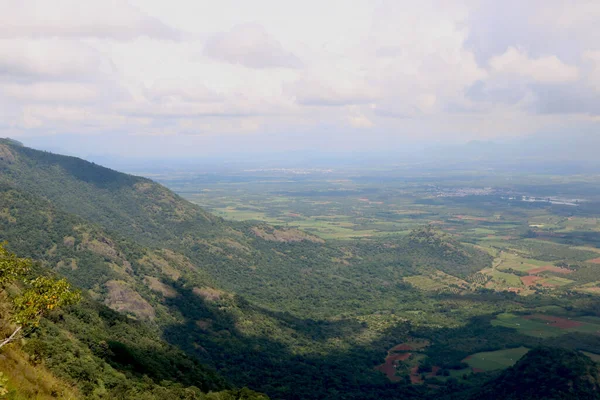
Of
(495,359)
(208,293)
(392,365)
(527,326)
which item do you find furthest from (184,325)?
(527,326)

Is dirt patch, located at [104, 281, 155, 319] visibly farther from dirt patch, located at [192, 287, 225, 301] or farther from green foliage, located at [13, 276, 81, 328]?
green foliage, located at [13, 276, 81, 328]

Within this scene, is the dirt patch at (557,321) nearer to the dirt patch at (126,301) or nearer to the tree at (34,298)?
the dirt patch at (126,301)

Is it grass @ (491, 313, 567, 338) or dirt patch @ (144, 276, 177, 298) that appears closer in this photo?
dirt patch @ (144, 276, 177, 298)

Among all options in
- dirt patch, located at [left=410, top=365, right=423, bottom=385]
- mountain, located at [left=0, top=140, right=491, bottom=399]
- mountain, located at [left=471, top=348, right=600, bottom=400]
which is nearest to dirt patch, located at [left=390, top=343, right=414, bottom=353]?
mountain, located at [left=0, top=140, right=491, bottom=399]

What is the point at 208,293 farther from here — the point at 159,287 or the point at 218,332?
the point at 218,332

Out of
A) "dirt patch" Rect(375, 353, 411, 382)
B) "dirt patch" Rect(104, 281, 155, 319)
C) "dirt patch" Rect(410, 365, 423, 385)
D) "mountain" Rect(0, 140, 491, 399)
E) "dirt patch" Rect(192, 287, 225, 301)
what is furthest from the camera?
"dirt patch" Rect(192, 287, 225, 301)

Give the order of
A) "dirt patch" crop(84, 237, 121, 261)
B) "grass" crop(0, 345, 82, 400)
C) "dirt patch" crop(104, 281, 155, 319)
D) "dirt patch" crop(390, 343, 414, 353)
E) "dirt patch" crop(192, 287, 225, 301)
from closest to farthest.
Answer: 1. "grass" crop(0, 345, 82, 400)
2. "dirt patch" crop(104, 281, 155, 319)
3. "dirt patch" crop(390, 343, 414, 353)
4. "dirt patch" crop(192, 287, 225, 301)
5. "dirt patch" crop(84, 237, 121, 261)
